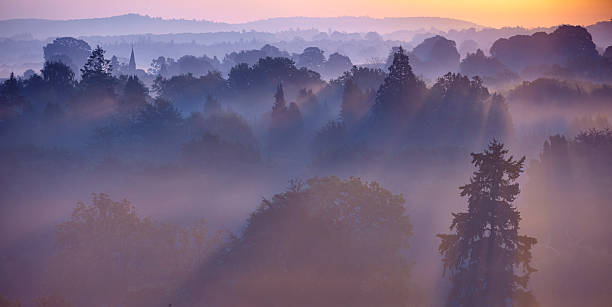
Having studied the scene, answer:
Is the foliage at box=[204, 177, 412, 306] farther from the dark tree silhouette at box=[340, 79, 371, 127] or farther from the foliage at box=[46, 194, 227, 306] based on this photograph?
the dark tree silhouette at box=[340, 79, 371, 127]

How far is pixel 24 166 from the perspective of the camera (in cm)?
5147

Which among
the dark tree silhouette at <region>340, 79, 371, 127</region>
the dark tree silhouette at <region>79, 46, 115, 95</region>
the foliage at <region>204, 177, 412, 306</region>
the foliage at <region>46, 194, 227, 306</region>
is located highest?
the dark tree silhouette at <region>79, 46, 115, 95</region>

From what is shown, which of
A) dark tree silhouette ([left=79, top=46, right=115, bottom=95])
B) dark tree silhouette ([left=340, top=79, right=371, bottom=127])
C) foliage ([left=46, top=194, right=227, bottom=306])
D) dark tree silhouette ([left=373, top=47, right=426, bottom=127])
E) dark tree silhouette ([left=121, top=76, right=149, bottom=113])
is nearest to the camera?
foliage ([left=46, top=194, right=227, bottom=306])

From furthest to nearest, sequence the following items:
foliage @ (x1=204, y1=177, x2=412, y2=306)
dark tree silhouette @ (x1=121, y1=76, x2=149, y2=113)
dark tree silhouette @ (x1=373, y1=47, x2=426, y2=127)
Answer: dark tree silhouette @ (x1=121, y1=76, x2=149, y2=113) < dark tree silhouette @ (x1=373, y1=47, x2=426, y2=127) < foliage @ (x1=204, y1=177, x2=412, y2=306)

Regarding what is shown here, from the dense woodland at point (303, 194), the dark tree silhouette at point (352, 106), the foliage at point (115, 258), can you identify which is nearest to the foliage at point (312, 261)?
the dense woodland at point (303, 194)

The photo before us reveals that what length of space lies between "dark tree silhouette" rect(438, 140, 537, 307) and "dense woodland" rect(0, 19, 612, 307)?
3.5 inches

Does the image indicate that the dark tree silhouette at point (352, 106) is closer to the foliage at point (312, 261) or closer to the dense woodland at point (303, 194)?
the dense woodland at point (303, 194)

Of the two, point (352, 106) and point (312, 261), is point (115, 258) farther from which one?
point (352, 106)

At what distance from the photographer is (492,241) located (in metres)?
19.6

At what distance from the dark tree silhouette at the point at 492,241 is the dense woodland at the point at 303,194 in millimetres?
89

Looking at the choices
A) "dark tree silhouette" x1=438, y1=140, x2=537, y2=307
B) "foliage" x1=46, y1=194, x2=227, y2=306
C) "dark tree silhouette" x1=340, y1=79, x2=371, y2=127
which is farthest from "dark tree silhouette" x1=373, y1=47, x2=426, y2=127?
"dark tree silhouette" x1=438, y1=140, x2=537, y2=307

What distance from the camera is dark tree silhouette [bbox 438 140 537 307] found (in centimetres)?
1917

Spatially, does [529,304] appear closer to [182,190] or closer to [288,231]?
[288,231]

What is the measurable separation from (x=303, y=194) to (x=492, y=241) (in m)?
9.43
